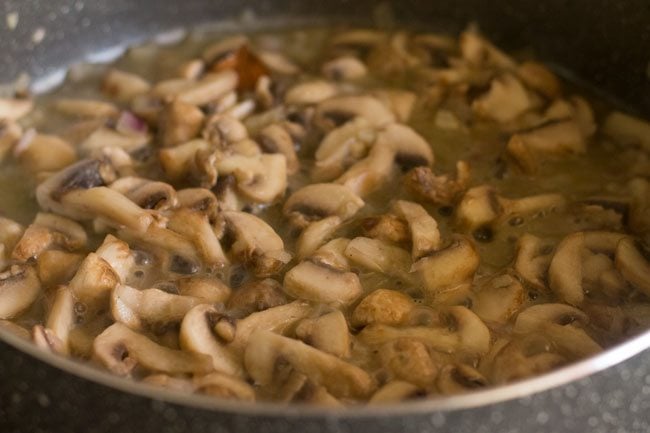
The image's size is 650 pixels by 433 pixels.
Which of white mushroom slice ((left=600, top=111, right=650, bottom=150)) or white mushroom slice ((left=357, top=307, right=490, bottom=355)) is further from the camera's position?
white mushroom slice ((left=600, top=111, right=650, bottom=150))

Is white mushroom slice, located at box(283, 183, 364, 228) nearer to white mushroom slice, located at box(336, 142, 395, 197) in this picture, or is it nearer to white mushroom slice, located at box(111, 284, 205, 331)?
white mushroom slice, located at box(336, 142, 395, 197)

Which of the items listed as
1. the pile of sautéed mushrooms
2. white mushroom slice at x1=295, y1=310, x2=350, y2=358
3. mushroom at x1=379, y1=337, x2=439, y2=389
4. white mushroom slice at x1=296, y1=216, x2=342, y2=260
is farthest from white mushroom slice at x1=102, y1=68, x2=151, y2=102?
Answer: mushroom at x1=379, y1=337, x2=439, y2=389

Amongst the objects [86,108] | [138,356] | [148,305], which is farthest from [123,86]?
[138,356]

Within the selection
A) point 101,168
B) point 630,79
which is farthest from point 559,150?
point 101,168

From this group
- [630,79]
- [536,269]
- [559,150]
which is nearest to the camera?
[536,269]

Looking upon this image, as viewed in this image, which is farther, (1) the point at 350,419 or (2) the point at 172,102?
(2) the point at 172,102

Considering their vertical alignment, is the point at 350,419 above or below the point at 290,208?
above

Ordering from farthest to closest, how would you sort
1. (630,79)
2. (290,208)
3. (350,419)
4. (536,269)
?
1. (630,79)
2. (290,208)
3. (536,269)
4. (350,419)

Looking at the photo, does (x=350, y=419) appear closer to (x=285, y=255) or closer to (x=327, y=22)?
(x=285, y=255)
